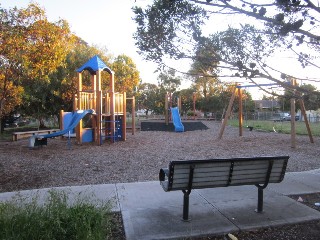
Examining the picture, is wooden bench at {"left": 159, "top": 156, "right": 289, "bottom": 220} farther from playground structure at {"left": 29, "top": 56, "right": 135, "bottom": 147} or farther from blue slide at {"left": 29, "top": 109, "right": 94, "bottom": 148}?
playground structure at {"left": 29, "top": 56, "right": 135, "bottom": 147}

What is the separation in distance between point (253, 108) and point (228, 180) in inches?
2526

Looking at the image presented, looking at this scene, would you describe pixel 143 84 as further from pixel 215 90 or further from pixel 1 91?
pixel 1 91

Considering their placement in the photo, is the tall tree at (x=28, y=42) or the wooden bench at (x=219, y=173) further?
the tall tree at (x=28, y=42)

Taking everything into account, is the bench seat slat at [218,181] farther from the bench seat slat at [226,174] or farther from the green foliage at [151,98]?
the green foliage at [151,98]

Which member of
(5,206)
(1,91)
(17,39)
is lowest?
(5,206)

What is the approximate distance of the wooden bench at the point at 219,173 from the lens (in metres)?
3.79

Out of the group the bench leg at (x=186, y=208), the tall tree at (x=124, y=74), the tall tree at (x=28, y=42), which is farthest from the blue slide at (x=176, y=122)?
the bench leg at (x=186, y=208)

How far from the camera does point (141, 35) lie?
4152 millimetres

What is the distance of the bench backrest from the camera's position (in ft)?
12.4

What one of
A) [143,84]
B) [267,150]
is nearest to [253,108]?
[143,84]

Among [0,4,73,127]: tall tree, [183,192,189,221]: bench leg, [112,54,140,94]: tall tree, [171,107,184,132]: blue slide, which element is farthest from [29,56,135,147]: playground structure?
[112,54,140,94]: tall tree

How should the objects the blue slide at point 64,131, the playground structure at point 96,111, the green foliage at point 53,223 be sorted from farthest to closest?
the playground structure at point 96,111 → the blue slide at point 64,131 → the green foliage at point 53,223

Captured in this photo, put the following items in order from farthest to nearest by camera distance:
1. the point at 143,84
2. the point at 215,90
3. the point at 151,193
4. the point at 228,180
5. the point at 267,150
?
the point at 143,84
the point at 215,90
the point at 267,150
the point at 151,193
the point at 228,180

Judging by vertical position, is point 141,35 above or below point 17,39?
below
